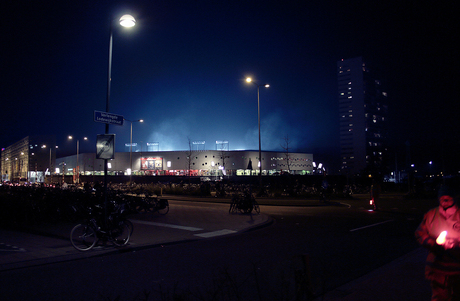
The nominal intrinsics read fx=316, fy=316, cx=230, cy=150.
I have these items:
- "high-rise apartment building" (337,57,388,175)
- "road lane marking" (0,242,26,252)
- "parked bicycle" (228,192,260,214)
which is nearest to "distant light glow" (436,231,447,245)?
"road lane marking" (0,242,26,252)

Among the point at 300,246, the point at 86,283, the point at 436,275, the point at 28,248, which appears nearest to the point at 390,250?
the point at 300,246

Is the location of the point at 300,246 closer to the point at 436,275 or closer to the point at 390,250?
the point at 390,250

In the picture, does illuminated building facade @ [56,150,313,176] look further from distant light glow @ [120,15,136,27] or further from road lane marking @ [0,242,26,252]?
road lane marking @ [0,242,26,252]

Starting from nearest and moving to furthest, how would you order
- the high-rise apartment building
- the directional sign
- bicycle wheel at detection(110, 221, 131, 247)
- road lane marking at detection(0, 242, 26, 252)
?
road lane marking at detection(0, 242, 26, 252) → bicycle wheel at detection(110, 221, 131, 247) → the directional sign → the high-rise apartment building

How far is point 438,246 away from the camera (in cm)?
323

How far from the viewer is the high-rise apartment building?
391 feet

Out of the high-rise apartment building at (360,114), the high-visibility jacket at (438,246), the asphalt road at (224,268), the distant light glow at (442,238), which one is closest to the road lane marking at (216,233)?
the asphalt road at (224,268)

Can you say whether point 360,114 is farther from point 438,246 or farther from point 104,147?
point 438,246

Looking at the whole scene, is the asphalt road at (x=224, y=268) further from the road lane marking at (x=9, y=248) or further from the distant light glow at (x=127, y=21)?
the distant light glow at (x=127, y=21)

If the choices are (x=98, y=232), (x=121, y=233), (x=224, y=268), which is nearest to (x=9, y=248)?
(x=98, y=232)

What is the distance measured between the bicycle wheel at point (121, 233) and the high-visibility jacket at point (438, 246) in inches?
322

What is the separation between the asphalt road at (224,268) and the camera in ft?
17.4

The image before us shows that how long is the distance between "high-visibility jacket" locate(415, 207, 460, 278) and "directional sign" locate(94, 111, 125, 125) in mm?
9188

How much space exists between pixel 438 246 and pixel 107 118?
9.54 m
